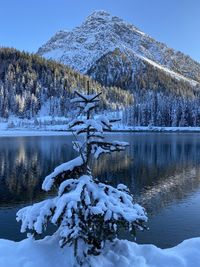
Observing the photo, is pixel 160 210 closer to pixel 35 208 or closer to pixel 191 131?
pixel 35 208

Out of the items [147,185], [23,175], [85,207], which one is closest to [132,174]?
[147,185]

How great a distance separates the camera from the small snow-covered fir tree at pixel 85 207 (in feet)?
39.5

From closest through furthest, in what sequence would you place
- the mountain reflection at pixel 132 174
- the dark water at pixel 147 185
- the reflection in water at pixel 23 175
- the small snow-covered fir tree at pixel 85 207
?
the small snow-covered fir tree at pixel 85 207, the dark water at pixel 147 185, the reflection in water at pixel 23 175, the mountain reflection at pixel 132 174

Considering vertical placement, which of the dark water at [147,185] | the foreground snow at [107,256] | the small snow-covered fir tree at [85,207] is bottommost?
the dark water at [147,185]

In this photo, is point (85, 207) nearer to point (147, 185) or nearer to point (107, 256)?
point (107, 256)

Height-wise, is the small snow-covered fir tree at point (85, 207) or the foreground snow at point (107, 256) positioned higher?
the small snow-covered fir tree at point (85, 207)

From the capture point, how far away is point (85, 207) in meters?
12.5

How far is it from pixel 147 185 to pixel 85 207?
109 feet

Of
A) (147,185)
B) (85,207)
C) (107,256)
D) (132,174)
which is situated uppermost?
(85,207)

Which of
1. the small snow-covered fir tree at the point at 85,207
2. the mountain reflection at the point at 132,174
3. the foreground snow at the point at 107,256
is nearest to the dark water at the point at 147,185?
the mountain reflection at the point at 132,174

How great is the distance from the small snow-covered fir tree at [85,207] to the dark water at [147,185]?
285 cm

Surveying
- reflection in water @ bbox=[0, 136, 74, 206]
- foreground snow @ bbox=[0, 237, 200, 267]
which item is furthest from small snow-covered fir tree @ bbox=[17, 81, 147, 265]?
reflection in water @ bbox=[0, 136, 74, 206]

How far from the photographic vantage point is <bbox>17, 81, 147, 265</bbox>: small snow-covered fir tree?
1203cm

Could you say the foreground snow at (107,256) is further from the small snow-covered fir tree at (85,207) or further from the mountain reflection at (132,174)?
the mountain reflection at (132,174)
